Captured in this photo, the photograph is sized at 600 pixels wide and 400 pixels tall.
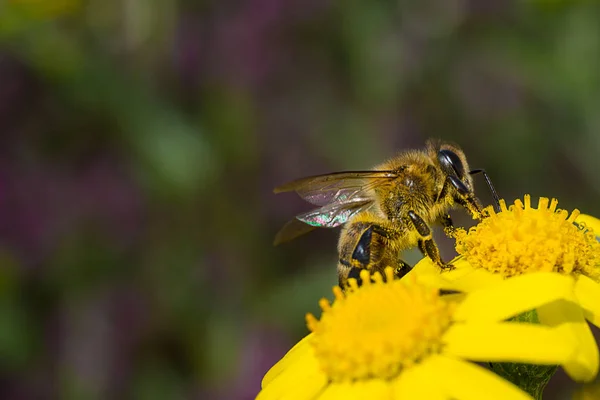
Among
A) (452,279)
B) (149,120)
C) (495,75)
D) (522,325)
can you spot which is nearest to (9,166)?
(149,120)

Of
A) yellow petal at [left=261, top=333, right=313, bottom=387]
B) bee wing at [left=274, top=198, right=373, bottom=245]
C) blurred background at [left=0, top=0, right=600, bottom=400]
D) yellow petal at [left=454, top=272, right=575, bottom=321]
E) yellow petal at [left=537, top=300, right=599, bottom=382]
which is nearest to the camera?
yellow petal at [left=537, top=300, right=599, bottom=382]

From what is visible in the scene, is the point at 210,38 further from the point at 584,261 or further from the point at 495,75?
the point at 584,261

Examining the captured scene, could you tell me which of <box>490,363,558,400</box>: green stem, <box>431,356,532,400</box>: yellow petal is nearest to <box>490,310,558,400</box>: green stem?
<box>490,363,558,400</box>: green stem

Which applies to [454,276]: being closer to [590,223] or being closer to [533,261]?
[533,261]

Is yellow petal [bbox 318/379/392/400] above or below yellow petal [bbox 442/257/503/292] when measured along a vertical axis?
below

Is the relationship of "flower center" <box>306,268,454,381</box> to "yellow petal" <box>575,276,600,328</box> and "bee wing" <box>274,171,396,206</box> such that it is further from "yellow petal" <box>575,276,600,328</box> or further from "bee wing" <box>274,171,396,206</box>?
"bee wing" <box>274,171,396,206</box>

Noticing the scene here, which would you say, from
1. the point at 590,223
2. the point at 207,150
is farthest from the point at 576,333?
the point at 207,150
